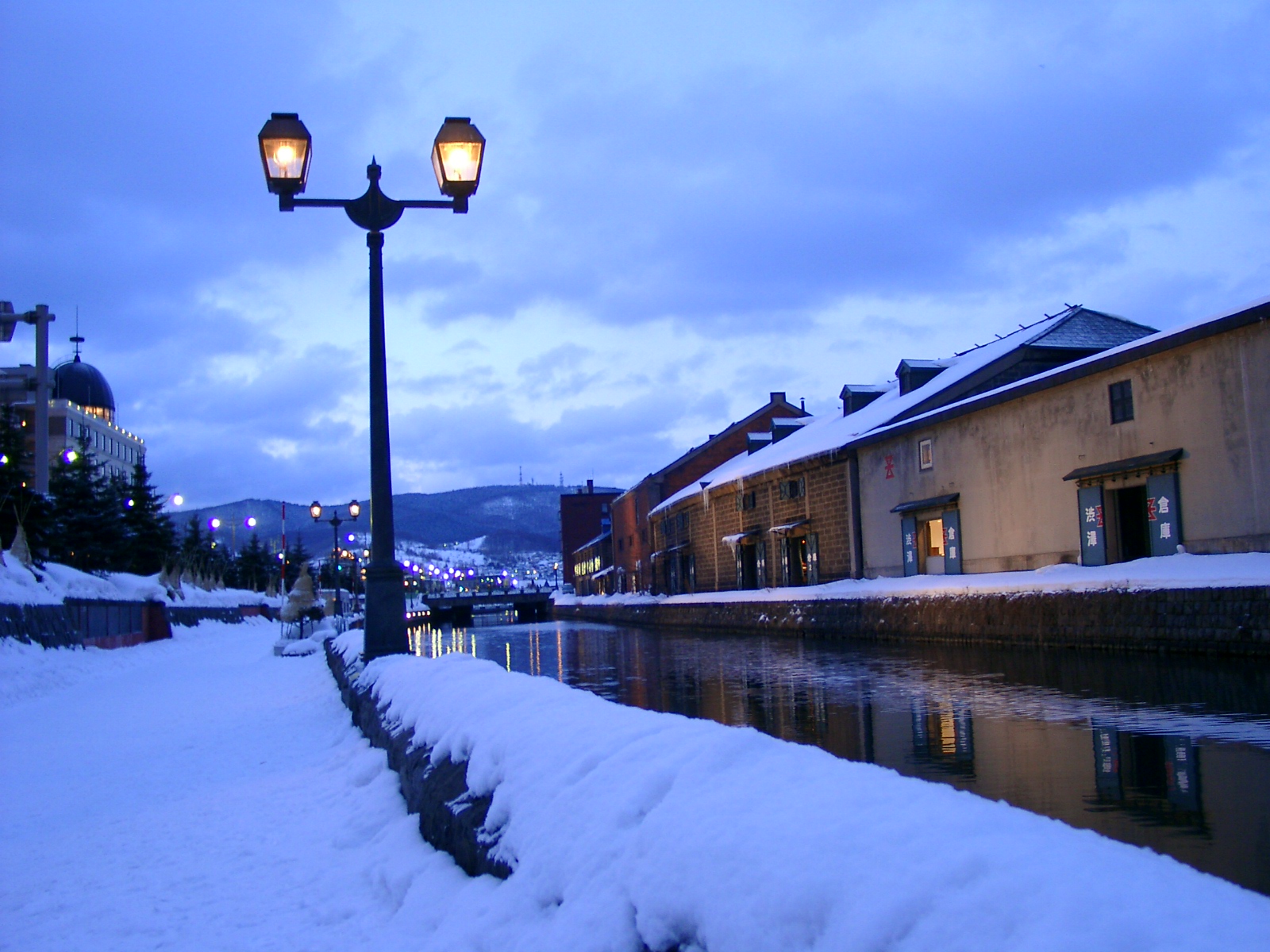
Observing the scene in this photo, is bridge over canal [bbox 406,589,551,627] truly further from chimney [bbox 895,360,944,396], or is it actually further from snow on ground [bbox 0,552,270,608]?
chimney [bbox 895,360,944,396]

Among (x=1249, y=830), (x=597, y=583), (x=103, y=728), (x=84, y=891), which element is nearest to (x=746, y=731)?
(x=1249, y=830)

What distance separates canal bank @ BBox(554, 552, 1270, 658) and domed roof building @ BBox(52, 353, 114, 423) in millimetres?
103597

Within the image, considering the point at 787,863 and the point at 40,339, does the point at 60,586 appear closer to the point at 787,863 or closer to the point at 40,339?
the point at 40,339

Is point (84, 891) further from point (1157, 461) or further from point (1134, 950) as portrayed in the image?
point (1157, 461)

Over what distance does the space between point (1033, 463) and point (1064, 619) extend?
7.66 metres

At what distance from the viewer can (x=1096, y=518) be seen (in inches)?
813

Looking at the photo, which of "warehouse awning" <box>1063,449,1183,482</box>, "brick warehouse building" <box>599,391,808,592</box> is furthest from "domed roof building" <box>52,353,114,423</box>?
"warehouse awning" <box>1063,449,1183,482</box>

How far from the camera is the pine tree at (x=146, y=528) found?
A: 185 feet

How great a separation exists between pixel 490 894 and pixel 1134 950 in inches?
101

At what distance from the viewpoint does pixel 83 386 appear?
110m

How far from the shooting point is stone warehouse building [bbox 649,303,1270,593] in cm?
1758

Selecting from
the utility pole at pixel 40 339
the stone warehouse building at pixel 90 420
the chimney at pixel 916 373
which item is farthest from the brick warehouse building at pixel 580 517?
the utility pole at pixel 40 339

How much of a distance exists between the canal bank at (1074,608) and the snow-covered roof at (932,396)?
4.69 m

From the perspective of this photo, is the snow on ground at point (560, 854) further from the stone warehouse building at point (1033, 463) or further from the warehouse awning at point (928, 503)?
the warehouse awning at point (928, 503)
